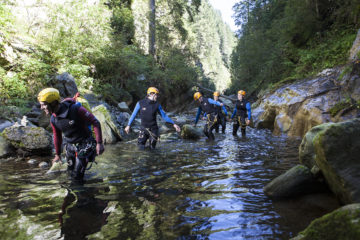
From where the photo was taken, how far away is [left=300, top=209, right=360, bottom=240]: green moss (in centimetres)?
184

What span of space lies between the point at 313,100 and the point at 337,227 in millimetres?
9337

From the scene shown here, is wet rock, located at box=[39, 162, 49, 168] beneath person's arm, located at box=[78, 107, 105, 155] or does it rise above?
beneath

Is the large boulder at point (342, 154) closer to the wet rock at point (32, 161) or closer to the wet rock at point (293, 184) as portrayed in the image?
the wet rock at point (293, 184)

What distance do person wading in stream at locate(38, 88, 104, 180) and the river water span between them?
55cm

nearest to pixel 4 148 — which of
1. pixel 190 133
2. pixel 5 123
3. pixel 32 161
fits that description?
pixel 32 161

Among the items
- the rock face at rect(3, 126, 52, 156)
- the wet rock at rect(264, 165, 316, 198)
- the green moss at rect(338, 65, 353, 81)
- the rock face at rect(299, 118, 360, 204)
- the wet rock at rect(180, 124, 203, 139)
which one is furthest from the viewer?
the wet rock at rect(180, 124, 203, 139)

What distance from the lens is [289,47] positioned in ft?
58.6

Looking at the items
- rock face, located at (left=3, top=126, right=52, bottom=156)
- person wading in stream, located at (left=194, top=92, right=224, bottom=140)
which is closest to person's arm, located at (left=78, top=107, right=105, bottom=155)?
rock face, located at (left=3, top=126, right=52, bottom=156)

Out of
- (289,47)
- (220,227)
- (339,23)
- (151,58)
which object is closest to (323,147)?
(220,227)

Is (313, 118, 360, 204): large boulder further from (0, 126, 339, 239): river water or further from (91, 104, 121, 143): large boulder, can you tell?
(91, 104, 121, 143): large boulder

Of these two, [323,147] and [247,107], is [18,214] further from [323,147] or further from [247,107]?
[247,107]

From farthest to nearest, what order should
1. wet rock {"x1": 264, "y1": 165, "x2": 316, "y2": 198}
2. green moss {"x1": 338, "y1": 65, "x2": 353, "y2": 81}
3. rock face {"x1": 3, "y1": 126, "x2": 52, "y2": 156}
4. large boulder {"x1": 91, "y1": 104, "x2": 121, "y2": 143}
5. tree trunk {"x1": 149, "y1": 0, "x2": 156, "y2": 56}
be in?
tree trunk {"x1": 149, "y1": 0, "x2": 156, "y2": 56} < large boulder {"x1": 91, "y1": 104, "x2": 121, "y2": 143} < green moss {"x1": 338, "y1": 65, "x2": 353, "y2": 81} < rock face {"x1": 3, "y1": 126, "x2": 52, "y2": 156} < wet rock {"x1": 264, "y1": 165, "x2": 316, "y2": 198}

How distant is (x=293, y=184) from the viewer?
3760 millimetres

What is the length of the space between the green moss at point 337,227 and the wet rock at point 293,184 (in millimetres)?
1739
